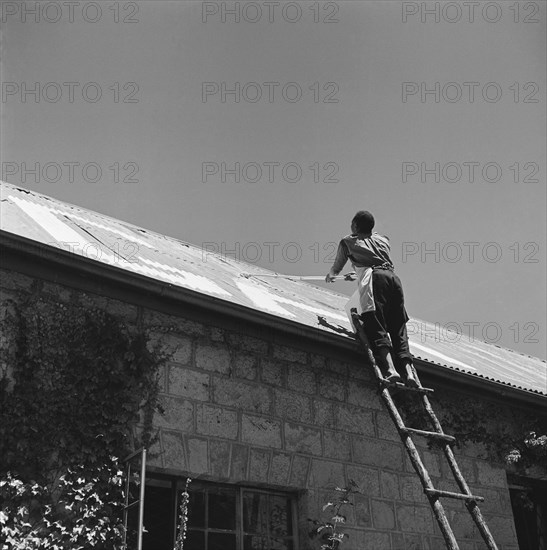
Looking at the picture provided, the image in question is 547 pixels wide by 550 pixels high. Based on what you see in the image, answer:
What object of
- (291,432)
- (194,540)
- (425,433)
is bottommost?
(194,540)

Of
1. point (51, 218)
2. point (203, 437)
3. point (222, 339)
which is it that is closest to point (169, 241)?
point (51, 218)

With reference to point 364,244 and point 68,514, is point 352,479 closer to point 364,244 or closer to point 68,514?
point 364,244

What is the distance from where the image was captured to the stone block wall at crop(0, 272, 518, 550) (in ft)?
17.5

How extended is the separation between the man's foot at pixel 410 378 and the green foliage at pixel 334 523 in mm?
906

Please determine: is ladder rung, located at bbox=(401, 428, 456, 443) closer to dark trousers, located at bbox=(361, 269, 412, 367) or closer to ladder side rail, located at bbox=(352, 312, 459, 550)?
ladder side rail, located at bbox=(352, 312, 459, 550)

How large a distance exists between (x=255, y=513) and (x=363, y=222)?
248 centimetres

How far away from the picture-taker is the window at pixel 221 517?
511cm

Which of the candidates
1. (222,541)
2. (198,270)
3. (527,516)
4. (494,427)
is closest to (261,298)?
(198,270)

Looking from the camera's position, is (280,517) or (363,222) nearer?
(280,517)

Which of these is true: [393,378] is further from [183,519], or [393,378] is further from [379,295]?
[183,519]

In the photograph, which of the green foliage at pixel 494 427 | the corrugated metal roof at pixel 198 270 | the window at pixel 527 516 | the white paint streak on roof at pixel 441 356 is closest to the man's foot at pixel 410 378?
the corrugated metal roof at pixel 198 270

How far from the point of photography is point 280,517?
5.66 metres

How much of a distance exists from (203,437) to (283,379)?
36.2 inches

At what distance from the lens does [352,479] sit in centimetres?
604
